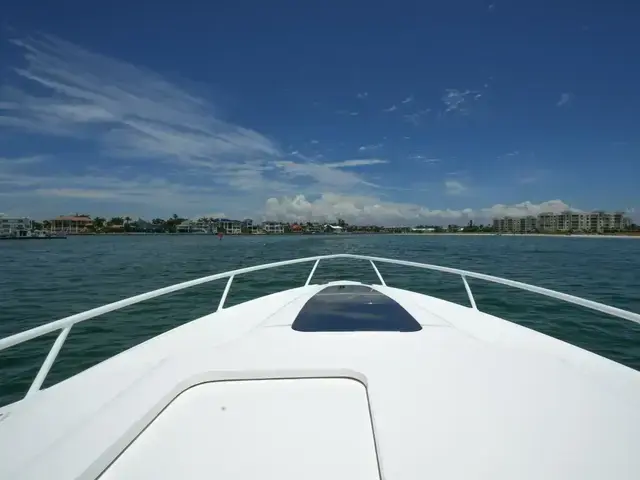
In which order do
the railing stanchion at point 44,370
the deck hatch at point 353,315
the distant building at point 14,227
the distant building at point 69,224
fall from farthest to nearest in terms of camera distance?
the distant building at point 69,224 < the distant building at point 14,227 < the deck hatch at point 353,315 < the railing stanchion at point 44,370

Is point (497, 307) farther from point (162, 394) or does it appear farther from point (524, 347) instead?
point (162, 394)

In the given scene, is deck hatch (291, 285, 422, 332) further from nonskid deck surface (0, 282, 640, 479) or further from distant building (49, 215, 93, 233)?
distant building (49, 215, 93, 233)

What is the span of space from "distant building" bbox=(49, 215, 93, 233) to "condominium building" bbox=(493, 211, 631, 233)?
584ft

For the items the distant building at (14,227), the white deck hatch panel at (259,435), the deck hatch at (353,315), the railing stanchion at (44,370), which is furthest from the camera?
the distant building at (14,227)

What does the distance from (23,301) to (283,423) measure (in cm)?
1191

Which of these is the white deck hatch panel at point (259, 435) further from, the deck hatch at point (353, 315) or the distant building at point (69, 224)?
the distant building at point (69, 224)

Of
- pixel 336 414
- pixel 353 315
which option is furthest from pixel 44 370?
pixel 353 315

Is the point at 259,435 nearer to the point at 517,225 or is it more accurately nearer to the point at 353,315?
the point at 353,315

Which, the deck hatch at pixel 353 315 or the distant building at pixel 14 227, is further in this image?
the distant building at pixel 14 227

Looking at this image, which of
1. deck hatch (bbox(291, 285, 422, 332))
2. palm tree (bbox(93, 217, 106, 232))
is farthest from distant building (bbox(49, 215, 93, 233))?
deck hatch (bbox(291, 285, 422, 332))

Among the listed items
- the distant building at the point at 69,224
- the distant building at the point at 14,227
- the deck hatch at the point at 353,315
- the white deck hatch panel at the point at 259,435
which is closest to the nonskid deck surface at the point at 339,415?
the white deck hatch panel at the point at 259,435

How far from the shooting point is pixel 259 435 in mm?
1279

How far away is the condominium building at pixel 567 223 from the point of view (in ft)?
461

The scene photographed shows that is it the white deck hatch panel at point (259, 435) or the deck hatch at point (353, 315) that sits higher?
the deck hatch at point (353, 315)
